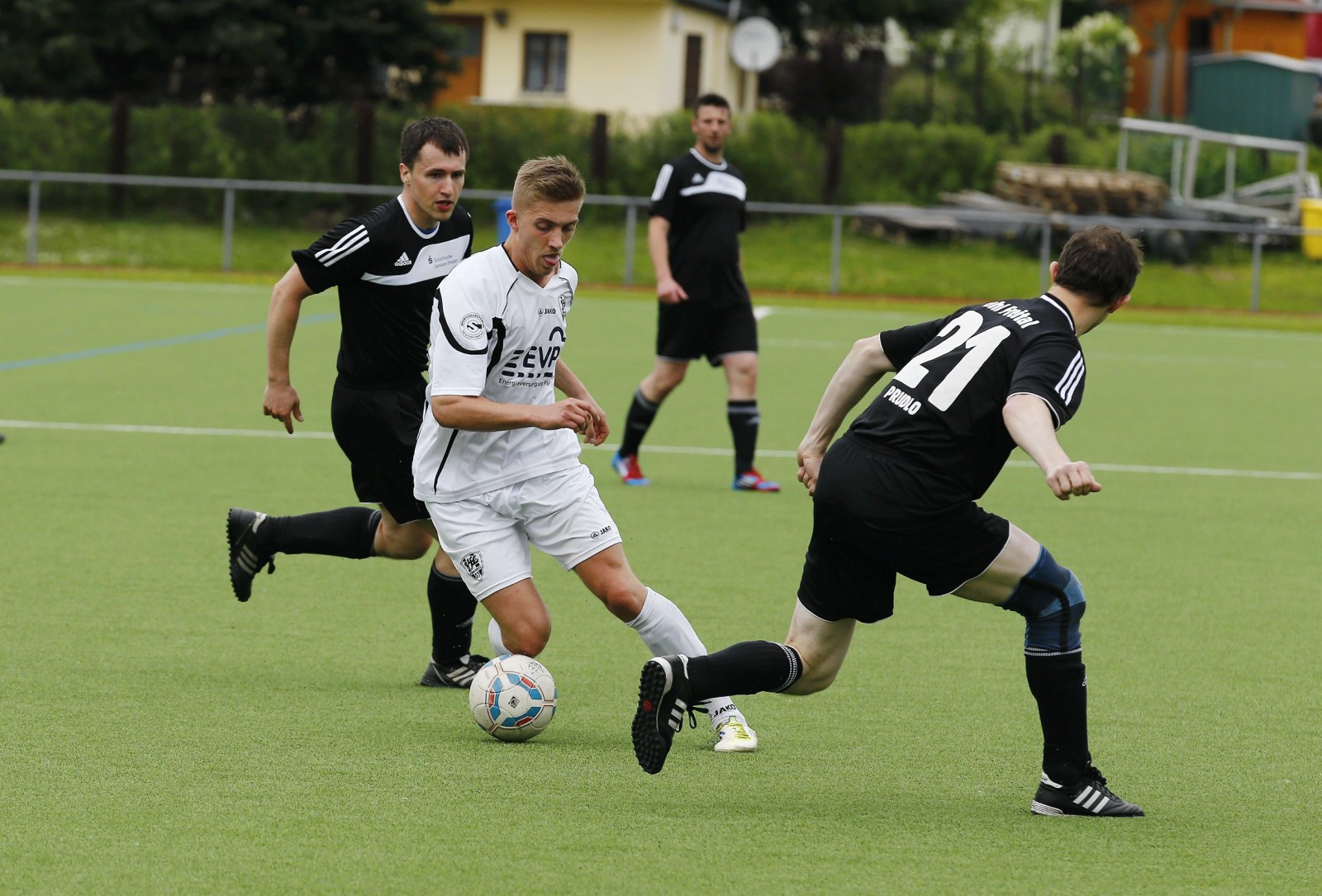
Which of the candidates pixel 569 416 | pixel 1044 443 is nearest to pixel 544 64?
pixel 569 416

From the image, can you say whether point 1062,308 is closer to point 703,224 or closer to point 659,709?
point 659,709

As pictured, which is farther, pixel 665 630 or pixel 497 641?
pixel 497 641

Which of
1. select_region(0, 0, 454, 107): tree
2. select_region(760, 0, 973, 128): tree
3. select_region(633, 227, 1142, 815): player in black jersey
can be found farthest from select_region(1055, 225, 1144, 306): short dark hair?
select_region(760, 0, 973, 128): tree

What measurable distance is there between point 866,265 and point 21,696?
2357 centimetres

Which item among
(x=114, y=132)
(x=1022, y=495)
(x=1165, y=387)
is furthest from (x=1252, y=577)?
(x=114, y=132)

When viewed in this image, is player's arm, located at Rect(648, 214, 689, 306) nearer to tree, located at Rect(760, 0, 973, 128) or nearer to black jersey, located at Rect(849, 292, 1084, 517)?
black jersey, located at Rect(849, 292, 1084, 517)

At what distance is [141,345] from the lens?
17312 mm

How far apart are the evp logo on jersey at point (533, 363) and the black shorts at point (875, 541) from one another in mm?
925

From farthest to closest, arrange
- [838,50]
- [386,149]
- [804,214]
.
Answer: [838,50] → [386,149] → [804,214]

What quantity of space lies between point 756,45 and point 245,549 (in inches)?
1455

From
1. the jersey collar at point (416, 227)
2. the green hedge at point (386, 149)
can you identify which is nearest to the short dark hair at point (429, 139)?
the jersey collar at point (416, 227)

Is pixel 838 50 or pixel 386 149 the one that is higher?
pixel 838 50

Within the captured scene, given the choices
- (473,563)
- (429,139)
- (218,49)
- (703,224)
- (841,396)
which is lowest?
(473,563)

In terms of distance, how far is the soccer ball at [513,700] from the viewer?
512 cm
